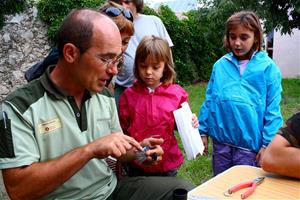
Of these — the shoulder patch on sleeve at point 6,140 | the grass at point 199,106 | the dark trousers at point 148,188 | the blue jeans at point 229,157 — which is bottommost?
the grass at point 199,106

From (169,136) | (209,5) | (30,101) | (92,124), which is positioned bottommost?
(169,136)

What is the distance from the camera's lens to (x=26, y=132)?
177cm

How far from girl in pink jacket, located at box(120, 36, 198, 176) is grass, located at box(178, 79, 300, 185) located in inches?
63.6

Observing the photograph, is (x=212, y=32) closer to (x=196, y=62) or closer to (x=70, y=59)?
(x=196, y=62)

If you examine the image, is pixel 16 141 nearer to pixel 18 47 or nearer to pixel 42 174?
pixel 42 174

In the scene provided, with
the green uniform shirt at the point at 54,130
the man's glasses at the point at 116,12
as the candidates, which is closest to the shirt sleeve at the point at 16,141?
the green uniform shirt at the point at 54,130

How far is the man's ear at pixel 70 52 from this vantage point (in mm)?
1902

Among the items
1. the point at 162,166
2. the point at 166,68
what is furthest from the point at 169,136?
the point at 166,68

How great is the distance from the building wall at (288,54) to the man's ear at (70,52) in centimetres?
1107

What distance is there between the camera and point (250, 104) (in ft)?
9.89

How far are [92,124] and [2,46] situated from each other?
5564 mm

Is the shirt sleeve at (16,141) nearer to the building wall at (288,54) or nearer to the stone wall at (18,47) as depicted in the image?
the stone wall at (18,47)

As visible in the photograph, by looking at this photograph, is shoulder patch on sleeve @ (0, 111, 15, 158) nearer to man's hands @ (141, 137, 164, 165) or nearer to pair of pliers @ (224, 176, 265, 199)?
man's hands @ (141, 137, 164, 165)

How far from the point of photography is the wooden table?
1.65 m
